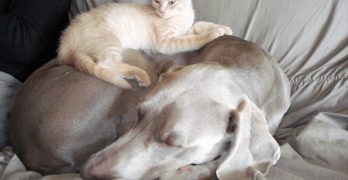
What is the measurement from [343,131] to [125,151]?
852 millimetres

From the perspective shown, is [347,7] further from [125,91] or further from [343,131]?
[125,91]

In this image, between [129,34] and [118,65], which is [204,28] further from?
[118,65]

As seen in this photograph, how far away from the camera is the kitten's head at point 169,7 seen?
1.97 metres

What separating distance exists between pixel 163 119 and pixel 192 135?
0.36 ft

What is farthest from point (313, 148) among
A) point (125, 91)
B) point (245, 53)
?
point (125, 91)

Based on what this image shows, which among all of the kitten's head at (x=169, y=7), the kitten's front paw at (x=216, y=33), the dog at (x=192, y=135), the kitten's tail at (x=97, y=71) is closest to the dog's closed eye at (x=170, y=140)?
the dog at (x=192, y=135)

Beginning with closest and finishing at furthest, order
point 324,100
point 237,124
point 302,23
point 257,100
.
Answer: point 237,124
point 257,100
point 324,100
point 302,23

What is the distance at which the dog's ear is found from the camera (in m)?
1.32

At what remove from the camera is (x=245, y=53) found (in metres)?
1.77

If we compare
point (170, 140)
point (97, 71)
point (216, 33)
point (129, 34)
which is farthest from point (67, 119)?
point (216, 33)

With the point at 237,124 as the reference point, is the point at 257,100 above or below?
below

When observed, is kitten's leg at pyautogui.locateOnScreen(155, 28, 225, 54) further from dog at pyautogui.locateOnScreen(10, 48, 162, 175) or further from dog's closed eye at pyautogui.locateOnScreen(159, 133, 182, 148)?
dog's closed eye at pyautogui.locateOnScreen(159, 133, 182, 148)

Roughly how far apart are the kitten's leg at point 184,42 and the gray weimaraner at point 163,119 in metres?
0.06

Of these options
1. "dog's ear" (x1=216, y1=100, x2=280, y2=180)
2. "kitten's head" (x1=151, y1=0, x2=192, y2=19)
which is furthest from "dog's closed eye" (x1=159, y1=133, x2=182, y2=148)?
"kitten's head" (x1=151, y1=0, x2=192, y2=19)
